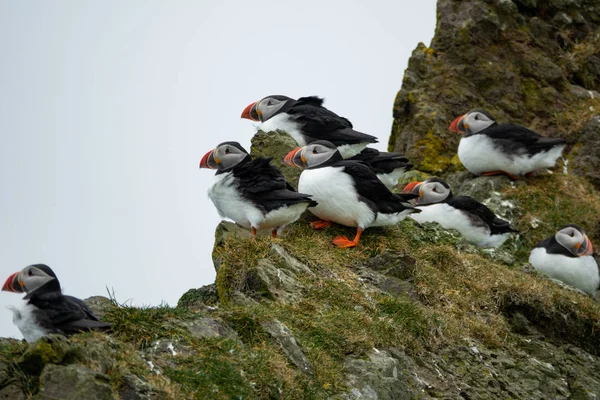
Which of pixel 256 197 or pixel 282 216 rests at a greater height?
pixel 256 197

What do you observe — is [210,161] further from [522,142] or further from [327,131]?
[522,142]

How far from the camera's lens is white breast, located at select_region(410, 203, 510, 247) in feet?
34.2

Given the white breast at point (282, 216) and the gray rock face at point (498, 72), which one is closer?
the white breast at point (282, 216)

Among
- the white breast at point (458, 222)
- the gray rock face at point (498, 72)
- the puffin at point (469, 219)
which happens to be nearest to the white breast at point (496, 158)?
the puffin at point (469, 219)

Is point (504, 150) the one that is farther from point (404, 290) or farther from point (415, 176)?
point (404, 290)

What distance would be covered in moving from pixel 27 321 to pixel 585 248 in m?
7.12

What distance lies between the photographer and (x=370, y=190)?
26.1ft

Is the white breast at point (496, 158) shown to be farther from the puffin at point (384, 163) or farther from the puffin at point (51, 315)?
the puffin at point (51, 315)

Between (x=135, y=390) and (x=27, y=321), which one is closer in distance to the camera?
(x=135, y=390)

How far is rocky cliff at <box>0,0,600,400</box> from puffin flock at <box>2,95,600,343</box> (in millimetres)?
246

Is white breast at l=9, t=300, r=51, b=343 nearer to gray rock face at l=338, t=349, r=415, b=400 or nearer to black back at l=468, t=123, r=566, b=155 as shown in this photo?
gray rock face at l=338, t=349, r=415, b=400

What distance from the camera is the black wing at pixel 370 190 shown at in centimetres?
792

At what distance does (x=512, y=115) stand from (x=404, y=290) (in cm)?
707

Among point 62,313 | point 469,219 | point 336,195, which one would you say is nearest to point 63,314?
point 62,313
